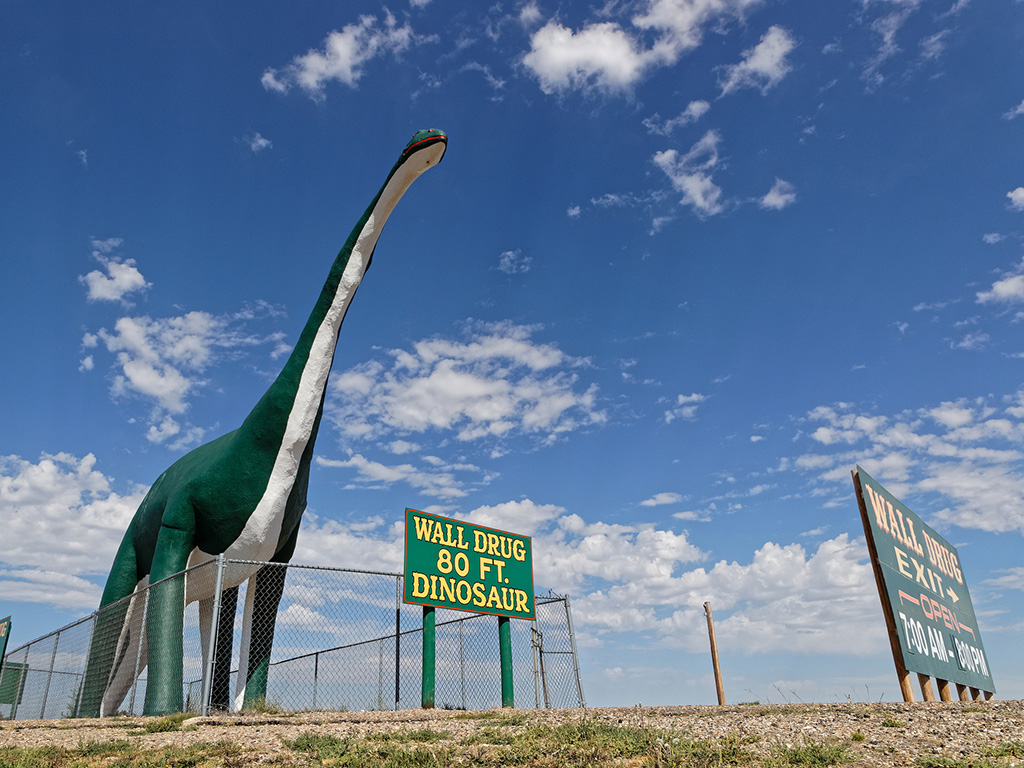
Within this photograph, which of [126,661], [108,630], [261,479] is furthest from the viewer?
[108,630]

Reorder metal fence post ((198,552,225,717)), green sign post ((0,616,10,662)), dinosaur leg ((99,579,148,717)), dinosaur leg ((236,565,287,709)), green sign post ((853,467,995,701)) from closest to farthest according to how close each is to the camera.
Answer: metal fence post ((198,552,225,717)) → green sign post ((853,467,995,701)) → dinosaur leg ((236,565,287,709)) → dinosaur leg ((99,579,148,717)) → green sign post ((0,616,10,662))

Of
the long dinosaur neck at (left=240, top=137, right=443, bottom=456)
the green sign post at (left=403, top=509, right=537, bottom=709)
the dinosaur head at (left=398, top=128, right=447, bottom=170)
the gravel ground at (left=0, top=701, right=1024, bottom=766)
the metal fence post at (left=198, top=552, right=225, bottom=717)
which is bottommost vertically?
the gravel ground at (left=0, top=701, right=1024, bottom=766)

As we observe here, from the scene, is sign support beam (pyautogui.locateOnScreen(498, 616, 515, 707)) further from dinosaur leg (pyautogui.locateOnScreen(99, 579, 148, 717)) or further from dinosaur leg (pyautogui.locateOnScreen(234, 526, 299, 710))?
dinosaur leg (pyautogui.locateOnScreen(99, 579, 148, 717))

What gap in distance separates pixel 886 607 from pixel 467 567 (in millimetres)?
6398

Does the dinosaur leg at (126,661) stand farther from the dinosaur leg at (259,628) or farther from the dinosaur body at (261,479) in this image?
the dinosaur leg at (259,628)

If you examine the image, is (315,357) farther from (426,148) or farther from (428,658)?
(428,658)

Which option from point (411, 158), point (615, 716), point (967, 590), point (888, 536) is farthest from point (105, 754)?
point (967, 590)

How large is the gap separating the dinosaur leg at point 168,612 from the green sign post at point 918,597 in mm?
9360

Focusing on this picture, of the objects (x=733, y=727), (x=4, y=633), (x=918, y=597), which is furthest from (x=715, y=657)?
(x=4, y=633)

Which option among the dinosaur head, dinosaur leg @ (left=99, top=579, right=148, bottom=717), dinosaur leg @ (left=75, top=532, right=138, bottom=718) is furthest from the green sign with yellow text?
the dinosaur head

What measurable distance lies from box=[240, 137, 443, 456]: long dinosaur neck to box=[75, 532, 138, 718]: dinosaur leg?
150 inches

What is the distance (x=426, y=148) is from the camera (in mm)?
9500

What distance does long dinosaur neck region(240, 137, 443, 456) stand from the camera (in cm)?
1008

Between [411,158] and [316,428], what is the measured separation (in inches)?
160
